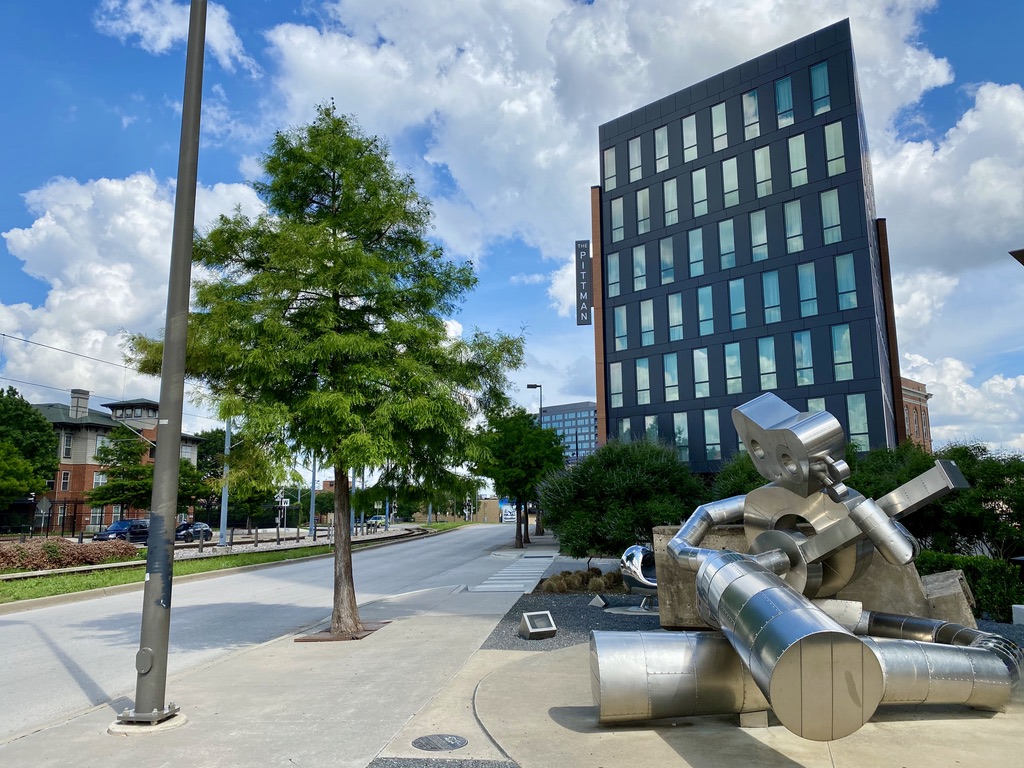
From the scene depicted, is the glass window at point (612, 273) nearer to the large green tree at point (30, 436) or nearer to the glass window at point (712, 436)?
the glass window at point (712, 436)

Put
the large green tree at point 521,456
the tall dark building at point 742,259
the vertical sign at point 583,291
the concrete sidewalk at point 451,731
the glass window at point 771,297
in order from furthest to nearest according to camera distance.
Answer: the vertical sign at point 583,291 < the large green tree at point 521,456 < the glass window at point 771,297 < the tall dark building at point 742,259 < the concrete sidewalk at point 451,731

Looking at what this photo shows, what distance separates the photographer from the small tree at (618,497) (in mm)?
17516

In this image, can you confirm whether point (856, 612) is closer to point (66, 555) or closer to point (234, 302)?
point (234, 302)

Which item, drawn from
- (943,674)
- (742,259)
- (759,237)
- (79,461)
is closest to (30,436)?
(79,461)

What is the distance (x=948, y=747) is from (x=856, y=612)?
215 centimetres

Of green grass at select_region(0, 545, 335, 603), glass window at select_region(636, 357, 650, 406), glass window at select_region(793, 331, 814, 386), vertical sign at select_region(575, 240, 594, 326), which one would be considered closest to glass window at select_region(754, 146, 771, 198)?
glass window at select_region(793, 331, 814, 386)

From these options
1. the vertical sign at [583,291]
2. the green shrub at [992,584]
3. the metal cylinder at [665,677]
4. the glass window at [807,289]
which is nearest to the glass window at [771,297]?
the glass window at [807,289]

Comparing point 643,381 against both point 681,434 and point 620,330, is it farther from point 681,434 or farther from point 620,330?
point 681,434

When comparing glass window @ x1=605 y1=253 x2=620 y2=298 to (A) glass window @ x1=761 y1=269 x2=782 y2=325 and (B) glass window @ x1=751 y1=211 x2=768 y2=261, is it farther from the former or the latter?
(A) glass window @ x1=761 y1=269 x2=782 y2=325

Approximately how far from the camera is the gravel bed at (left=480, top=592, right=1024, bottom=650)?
1079 centimetres

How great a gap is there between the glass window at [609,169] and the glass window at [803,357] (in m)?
14.1

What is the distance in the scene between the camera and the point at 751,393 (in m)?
35.8

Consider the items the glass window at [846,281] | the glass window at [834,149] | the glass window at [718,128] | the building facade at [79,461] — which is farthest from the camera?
the building facade at [79,461]

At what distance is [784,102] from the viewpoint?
3650 centimetres
